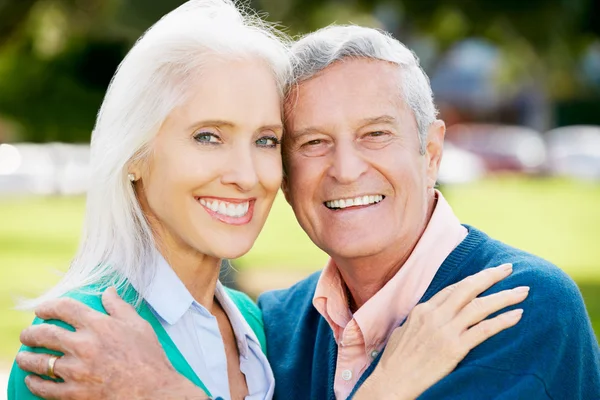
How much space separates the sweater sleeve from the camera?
2848mm

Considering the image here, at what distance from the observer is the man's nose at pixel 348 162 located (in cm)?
340

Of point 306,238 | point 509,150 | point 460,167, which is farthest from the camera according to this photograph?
point 509,150

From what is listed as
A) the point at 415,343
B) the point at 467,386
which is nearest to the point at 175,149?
the point at 415,343

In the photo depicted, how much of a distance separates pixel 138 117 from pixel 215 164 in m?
0.30

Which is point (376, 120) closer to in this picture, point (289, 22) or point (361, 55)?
point (361, 55)

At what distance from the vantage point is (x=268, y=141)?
3.34 metres

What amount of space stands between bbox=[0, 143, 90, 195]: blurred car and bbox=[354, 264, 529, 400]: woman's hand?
26.0 m

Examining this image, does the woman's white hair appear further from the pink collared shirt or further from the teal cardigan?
the pink collared shirt

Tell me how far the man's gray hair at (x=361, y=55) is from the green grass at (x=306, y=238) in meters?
6.44

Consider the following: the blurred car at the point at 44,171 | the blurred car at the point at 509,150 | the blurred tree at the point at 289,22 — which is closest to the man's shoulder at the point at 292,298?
the blurred tree at the point at 289,22

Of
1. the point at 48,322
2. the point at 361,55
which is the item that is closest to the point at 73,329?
the point at 48,322

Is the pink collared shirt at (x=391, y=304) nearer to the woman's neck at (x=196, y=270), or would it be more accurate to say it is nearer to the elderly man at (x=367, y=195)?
the elderly man at (x=367, y=195)

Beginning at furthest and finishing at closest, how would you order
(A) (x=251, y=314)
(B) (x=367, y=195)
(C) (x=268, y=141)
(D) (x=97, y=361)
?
(A) (x=251, y=314), (B) (x=367, y=195), (C) (x=268, y=141), (D) (x=97, y=361)

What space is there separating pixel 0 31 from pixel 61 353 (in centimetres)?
816
